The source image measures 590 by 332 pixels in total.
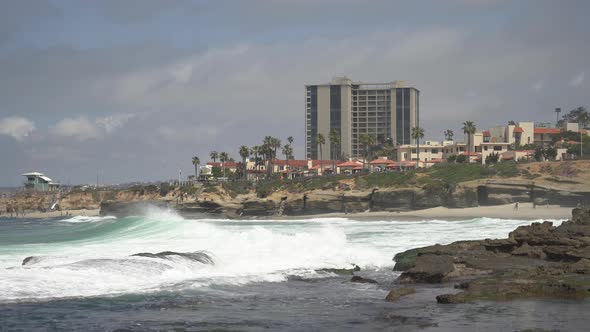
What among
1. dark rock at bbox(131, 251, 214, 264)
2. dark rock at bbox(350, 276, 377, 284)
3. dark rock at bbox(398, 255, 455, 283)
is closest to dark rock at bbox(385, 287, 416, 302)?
dark rock at bbox(398, 255, 455, 283)

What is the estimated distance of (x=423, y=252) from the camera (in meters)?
26.2

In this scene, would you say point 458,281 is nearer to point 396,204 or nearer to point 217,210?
point 396,204

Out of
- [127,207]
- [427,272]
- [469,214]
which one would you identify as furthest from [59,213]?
[427,272]

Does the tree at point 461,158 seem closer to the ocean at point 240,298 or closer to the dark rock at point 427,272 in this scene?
the ocean at point 240,298

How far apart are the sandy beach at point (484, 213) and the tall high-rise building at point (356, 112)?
95960 millimetres

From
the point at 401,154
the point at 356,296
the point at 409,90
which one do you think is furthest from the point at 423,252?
the point at 409,90

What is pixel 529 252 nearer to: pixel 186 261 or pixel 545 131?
pixel 186 261

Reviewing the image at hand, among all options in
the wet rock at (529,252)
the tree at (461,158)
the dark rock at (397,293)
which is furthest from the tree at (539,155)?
the dark rock at (397,293)

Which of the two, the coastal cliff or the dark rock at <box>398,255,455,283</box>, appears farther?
the coastal cliff

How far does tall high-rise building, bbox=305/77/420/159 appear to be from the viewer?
168 m

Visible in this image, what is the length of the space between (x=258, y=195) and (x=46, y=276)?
65192 millimetres

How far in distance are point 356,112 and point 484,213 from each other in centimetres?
10748

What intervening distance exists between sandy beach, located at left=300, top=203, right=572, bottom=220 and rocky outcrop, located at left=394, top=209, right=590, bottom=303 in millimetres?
30017

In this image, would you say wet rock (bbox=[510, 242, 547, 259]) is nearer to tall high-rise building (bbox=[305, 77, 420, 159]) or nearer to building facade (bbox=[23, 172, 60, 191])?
building facade (bbox=[23, 172, 60, 191])
